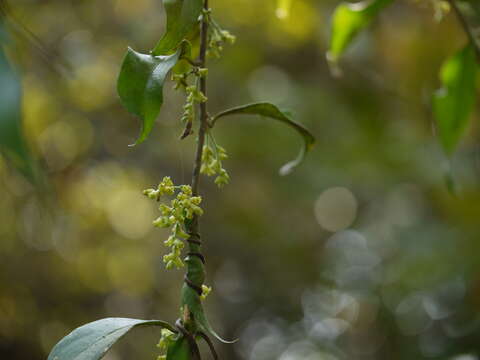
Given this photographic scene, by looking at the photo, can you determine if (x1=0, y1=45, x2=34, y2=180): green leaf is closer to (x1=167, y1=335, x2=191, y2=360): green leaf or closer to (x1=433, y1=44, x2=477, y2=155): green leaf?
(x1=167, y1=335, x2=191, y2=360): green leaf

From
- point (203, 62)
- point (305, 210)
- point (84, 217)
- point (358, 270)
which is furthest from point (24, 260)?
point (203, 62)

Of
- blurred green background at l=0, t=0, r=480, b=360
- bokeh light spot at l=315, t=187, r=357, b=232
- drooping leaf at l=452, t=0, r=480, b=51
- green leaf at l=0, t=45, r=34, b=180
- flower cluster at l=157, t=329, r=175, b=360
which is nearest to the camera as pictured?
green leaf at l=0, t=45, r=34, b=180

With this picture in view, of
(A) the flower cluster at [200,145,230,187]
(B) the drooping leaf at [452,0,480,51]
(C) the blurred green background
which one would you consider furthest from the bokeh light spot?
(A) the flower cluster at [200,145,230,187]

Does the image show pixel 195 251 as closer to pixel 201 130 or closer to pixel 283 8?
pixel 201 130

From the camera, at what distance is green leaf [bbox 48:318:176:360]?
0.33 meters

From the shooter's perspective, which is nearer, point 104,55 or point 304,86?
point 304,86

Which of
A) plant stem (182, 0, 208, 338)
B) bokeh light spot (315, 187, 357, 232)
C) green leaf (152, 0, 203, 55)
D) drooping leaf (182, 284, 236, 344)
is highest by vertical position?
green leaf (152, 0, 203, 55)

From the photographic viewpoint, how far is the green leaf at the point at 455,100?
2.08 feet

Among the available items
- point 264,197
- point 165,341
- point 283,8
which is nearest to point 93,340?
point 165,341

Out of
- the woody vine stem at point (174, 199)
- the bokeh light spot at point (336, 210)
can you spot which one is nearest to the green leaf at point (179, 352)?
the woody vine stem at point (174, 199)

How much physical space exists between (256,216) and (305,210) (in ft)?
0.92

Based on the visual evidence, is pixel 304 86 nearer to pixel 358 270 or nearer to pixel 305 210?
pixel 305 210

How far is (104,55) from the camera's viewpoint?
7.39ft

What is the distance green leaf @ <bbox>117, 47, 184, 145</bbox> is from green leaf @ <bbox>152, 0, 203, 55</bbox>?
0.01 meters
